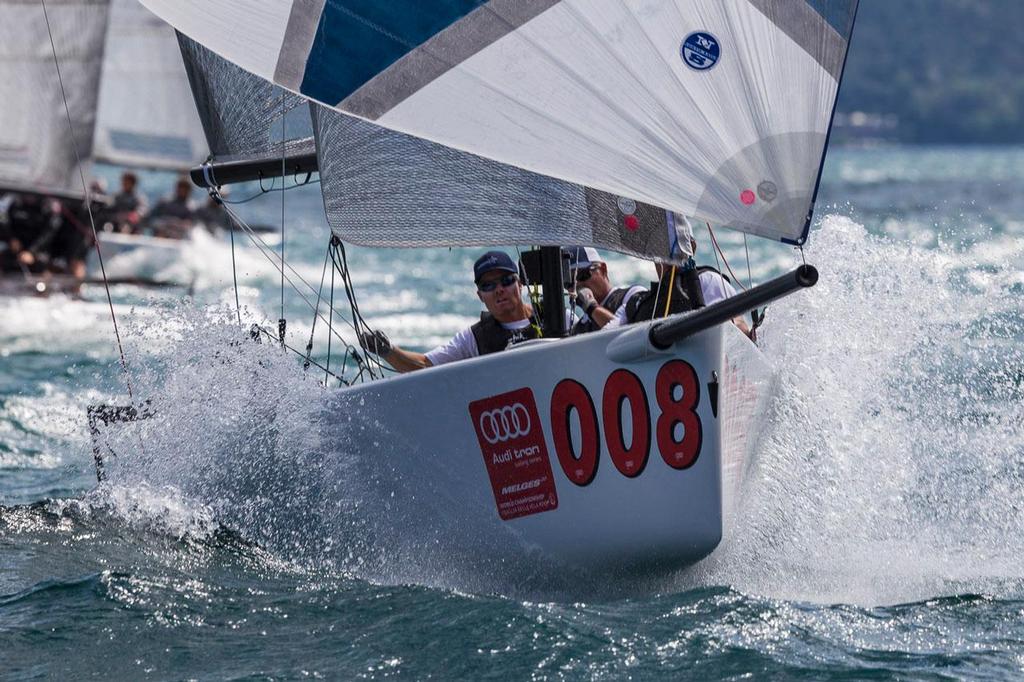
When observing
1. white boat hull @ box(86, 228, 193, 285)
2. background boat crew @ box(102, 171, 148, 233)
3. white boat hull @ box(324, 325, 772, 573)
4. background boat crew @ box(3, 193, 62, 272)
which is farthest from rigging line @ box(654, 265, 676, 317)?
background boat crew @ box(102, 171, 148, 233)

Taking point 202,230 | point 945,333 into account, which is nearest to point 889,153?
point 202,230

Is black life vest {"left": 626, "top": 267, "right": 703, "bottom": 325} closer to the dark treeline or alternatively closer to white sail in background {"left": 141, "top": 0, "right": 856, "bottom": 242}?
white sail in background {"left": 141, "top": 0, "right": 856, "bottom": 242}

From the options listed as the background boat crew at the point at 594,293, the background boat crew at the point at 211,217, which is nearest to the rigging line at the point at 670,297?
the background boat crew at the point at 594,293

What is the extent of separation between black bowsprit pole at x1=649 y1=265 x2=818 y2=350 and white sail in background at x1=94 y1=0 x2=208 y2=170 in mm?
16107

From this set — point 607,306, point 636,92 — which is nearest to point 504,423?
point 636,92

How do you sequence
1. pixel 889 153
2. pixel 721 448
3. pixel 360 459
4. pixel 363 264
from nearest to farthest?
pixel 721 448
pixel 360 459
pixel 363 264
pixel 889 153

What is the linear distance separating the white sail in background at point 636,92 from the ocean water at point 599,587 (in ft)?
1.81

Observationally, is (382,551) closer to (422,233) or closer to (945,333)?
(422,233)

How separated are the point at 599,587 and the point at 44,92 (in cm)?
1136

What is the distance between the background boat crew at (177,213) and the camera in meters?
19.8

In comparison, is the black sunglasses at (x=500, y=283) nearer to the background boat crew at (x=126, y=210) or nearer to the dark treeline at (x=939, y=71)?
the background boat crew at (x=126, y=210)

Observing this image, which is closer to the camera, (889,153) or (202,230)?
(202,230)

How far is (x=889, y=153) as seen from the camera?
94625 mm

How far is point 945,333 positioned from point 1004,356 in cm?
36
